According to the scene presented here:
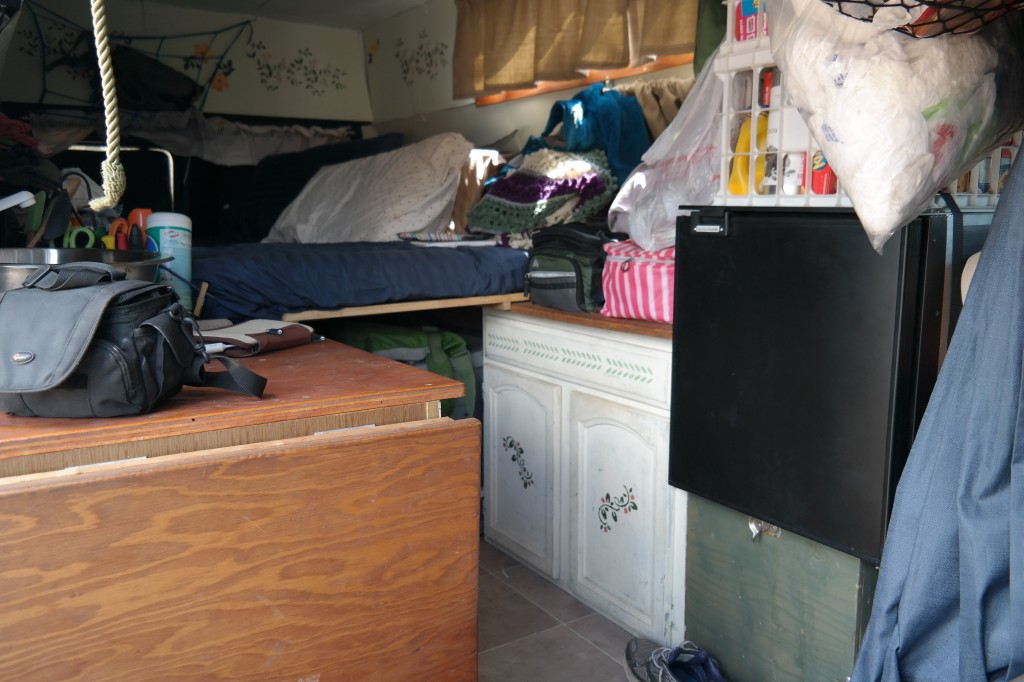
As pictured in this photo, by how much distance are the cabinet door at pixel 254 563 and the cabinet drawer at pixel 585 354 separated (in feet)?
2.51

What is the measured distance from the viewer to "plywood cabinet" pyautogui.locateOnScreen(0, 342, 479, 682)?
104 cm

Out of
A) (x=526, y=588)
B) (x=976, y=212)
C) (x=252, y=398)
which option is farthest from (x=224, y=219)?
(x=976, y=212)

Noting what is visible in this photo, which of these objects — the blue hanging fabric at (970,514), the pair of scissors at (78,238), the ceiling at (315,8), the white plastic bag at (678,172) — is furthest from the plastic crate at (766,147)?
the ceiling at (315,8)

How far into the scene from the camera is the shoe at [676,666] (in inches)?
70.9

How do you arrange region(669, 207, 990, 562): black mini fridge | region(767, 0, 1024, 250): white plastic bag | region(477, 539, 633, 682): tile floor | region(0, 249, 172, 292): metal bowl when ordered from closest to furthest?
region(767, 0, 1024, 250): white plastic bag
region(669, 207, 990, 562): black mini fridge
region(0, 249, 172, 292): metal bowl
region(477, 539, 633, 682): tile floor

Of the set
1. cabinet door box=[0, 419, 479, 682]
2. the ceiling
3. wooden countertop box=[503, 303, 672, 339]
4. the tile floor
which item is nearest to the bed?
wooden countertop box=[503, 303, 672, 339]

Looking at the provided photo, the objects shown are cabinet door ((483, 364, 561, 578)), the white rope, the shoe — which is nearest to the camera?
the white rope

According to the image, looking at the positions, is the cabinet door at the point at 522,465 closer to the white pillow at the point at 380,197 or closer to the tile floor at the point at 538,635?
the tile floor at the point at 538,635

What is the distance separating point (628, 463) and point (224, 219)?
10.4ft

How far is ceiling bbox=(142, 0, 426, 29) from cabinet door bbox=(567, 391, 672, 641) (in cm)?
275

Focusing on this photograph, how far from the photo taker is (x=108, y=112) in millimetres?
1072

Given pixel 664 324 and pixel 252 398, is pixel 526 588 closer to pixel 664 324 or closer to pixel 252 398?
pixel 664 324

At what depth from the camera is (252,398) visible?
129cm

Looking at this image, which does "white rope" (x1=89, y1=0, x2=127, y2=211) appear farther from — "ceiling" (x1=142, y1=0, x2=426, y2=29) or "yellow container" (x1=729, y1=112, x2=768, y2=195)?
"ceiling" (x1=142, y1=0, x2=426, y2=29)
